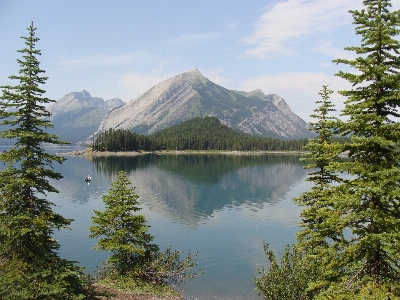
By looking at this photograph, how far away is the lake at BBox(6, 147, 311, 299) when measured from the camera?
146 feet

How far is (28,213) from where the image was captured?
21.1 meters

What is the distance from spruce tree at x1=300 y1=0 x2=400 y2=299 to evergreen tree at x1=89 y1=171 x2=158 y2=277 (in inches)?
770

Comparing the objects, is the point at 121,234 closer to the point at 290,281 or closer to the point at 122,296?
the point at 122,296

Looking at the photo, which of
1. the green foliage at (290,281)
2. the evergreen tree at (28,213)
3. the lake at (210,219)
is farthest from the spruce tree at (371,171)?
the lake at (210,219)

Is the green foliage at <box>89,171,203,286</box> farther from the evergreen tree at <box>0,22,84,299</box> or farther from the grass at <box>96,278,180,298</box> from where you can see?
the evergreen tree at <box>0,22,84,299</box>

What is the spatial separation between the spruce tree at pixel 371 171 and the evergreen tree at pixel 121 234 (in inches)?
770

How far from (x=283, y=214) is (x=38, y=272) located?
67.0 m

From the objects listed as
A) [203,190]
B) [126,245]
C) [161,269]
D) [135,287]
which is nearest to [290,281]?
[161,269]

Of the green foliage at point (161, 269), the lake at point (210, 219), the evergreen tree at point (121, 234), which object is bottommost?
the lake at point (210, 219)

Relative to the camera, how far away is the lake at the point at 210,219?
44594 mm

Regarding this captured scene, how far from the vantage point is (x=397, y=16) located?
16781mm

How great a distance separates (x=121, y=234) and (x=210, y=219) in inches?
1751

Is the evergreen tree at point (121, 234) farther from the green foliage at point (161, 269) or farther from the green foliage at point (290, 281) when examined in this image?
the green foliage at point (290, 281)

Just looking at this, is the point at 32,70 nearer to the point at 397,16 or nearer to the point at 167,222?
the point at 397,16
